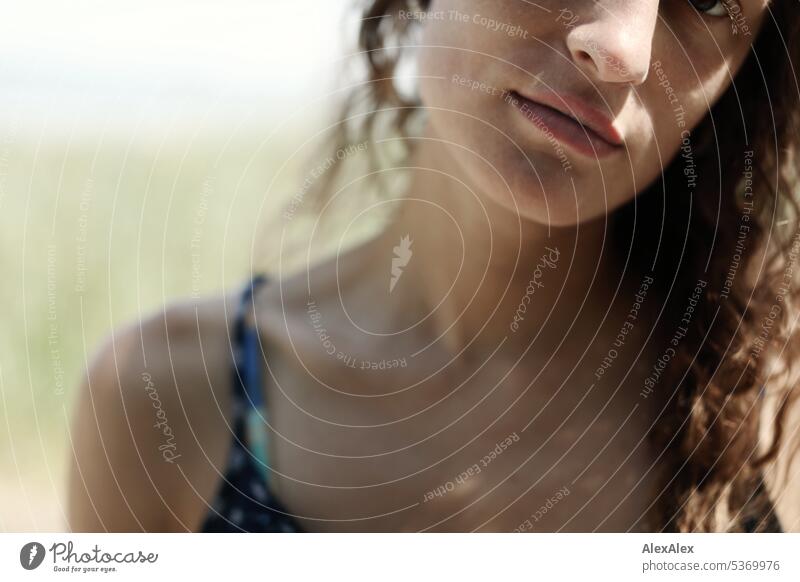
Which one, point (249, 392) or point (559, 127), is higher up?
point (559, 127)

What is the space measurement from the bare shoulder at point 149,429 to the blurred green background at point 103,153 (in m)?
0.01

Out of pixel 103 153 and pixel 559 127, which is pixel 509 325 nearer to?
pixel 559 127

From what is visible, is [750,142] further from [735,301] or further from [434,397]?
[434,397]

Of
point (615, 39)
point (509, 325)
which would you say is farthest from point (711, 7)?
point (509, 325)

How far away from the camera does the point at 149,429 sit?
1.48ft

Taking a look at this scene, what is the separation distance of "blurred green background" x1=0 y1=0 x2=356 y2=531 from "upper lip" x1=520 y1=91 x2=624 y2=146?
0.40ft

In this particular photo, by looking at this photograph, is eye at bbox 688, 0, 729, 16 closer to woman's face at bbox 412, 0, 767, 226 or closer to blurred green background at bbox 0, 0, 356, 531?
woman's face at bbox 412, 0, 767, 226

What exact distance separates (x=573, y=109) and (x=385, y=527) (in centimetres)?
24

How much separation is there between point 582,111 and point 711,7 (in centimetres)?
9

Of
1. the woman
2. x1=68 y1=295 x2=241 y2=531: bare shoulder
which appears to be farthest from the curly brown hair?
x1=68 y1=295 x2=241 y2=531: bare shoulder

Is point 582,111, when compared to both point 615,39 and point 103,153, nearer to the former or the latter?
point 615,39

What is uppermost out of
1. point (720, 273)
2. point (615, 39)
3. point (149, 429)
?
point (615, 39)

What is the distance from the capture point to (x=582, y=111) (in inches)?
16.8
